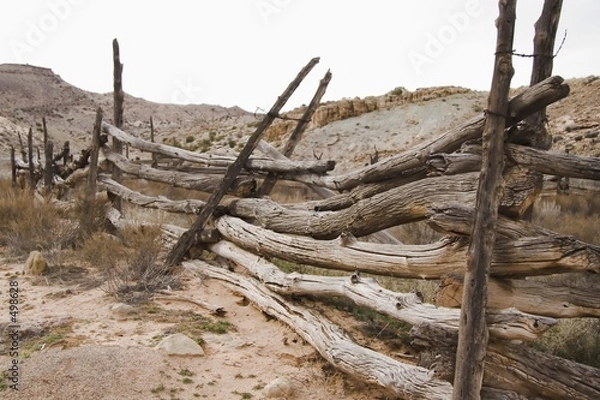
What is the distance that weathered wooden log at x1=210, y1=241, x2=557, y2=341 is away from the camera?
2555 mm

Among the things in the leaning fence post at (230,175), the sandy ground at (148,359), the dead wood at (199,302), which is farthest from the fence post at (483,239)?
the leaning fence post at (230,175)

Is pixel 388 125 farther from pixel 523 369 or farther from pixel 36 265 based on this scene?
pixel 523 369

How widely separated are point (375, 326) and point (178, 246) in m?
2.72

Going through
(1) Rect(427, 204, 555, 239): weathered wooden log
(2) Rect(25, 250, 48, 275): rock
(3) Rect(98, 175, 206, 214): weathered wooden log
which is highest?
(1) Rect(427, 204, 555, 239): weathered wooden log

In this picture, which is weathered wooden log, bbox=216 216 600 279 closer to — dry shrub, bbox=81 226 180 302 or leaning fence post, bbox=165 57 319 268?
leaning fence post, bbox=165 57 319 268

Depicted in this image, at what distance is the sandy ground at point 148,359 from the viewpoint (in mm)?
3027

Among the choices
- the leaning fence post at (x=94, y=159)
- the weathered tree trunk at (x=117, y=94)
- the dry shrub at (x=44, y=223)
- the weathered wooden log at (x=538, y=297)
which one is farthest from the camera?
the weathered tree trunk at (x=117, y=94)

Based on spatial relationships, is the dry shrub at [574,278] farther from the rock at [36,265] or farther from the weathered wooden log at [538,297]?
the rock at [36,265]

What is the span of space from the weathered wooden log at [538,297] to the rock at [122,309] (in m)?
2.84

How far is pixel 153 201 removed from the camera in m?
7.04

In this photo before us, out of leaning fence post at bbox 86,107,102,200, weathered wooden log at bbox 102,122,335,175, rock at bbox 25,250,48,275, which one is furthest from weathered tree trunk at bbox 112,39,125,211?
rock at bbox 25,250,48,275

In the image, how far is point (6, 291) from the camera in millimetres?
5117

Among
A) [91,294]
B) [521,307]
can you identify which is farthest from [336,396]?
[91,294]

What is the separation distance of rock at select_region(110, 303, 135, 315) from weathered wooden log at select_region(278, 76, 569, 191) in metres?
2.10
